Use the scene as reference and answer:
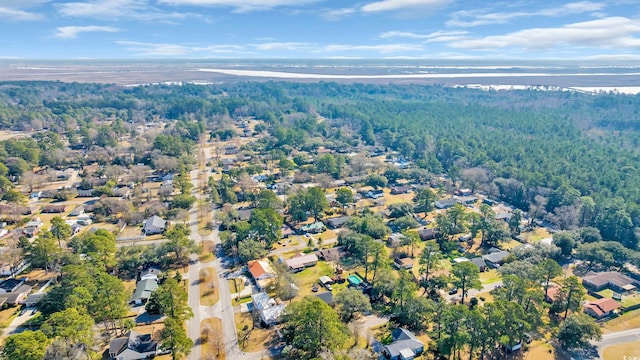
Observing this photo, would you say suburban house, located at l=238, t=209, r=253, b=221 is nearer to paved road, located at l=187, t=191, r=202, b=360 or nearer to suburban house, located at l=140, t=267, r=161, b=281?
paved road, located at l=187, t=191, r=202, b=360

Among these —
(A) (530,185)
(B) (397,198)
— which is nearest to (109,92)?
(B) (397,198)

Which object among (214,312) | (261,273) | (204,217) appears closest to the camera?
(214,312)

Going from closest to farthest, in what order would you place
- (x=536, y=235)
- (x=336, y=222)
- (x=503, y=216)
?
(x=536, y=235) → (x=336, y=222) → (x=503, y=216)

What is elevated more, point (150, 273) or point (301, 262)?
point (301, 262)

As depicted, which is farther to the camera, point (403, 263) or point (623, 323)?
point (403, 263)

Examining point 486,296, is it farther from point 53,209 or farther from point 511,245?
point 53,209

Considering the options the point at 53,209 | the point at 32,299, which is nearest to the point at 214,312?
the point at 32,299

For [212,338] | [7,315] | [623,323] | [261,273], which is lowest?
[7,315]
